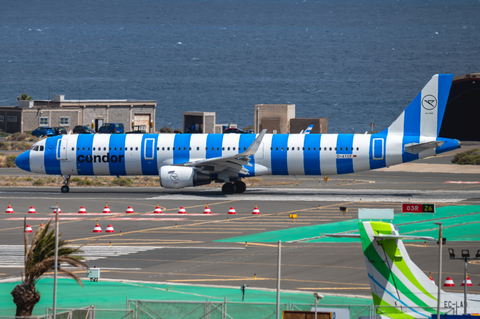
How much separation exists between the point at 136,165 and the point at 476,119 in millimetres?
63581

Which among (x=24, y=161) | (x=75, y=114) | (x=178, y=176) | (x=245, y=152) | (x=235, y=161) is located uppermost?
(x=75, y=114)

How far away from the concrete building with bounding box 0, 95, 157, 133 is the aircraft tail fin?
222 ft

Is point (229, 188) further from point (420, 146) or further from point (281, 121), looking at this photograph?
point (281, 121)

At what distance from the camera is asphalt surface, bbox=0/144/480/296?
24031mm

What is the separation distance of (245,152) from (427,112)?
12.0 m

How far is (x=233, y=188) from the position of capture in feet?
155

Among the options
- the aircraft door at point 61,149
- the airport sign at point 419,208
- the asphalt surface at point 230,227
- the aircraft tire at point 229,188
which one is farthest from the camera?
the aircraft door at point 61,149

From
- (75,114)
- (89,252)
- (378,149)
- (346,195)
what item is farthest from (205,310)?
(75,114)

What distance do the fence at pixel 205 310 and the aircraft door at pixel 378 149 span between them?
29.1 metres


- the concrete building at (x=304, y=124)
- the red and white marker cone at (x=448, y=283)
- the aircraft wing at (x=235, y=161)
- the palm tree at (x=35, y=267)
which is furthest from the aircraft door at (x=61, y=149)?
the concrete building at (x=304, y=124)

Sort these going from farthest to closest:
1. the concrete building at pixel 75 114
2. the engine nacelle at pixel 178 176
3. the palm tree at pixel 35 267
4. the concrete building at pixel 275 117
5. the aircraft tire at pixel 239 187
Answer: the concrete building at pixel 75 114 < the concrete building at pixel 275 117 < the aircraft tire at pixel 239 187 < the engine nacelle at pixel 178 176 < the palm tree at pixel 35 267

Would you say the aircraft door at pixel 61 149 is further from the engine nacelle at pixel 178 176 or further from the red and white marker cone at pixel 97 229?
the red and white marker cone at pixel 97 229

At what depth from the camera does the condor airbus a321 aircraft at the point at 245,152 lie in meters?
45.5

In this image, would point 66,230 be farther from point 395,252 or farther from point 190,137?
point 395,252
